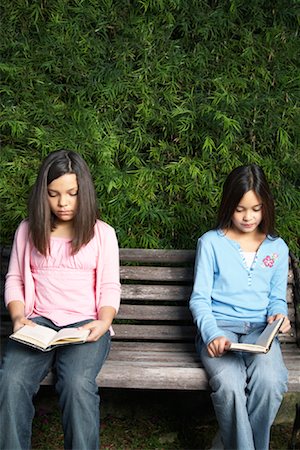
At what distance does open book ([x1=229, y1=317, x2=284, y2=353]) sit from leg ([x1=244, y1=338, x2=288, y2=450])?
0.11 meters

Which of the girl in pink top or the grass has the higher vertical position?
the girl in pink top

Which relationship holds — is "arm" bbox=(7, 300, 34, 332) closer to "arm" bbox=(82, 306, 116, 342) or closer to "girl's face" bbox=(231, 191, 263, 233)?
"arm" bbox=(82, 306, 116, 342)

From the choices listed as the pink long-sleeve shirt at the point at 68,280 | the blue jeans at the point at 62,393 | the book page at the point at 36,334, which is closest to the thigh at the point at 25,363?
the blue jeans at the point at 62,393

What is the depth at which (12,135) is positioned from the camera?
404 cm

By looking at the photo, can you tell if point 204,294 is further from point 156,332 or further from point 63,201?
point 63,201

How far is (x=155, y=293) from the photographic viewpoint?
3727 millimetres

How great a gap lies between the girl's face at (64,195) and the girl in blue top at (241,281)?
630mm

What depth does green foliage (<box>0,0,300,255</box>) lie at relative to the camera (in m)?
4.02

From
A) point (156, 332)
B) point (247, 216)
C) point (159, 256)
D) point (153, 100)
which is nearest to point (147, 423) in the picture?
point (156, 332)

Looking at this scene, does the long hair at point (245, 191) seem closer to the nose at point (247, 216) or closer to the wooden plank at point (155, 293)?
the nose at point (247, 216)

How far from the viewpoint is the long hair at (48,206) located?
329cm

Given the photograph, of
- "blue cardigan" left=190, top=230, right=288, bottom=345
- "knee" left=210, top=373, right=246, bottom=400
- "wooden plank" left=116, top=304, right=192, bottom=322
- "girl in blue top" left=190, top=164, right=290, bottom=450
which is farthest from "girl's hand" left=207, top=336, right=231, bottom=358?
"wooden plank" left=116, top=304, right=192, bottom=322

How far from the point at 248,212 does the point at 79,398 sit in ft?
3.66

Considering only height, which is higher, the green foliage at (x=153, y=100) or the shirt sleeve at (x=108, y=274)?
the green foliage at (x=153, y=100)
